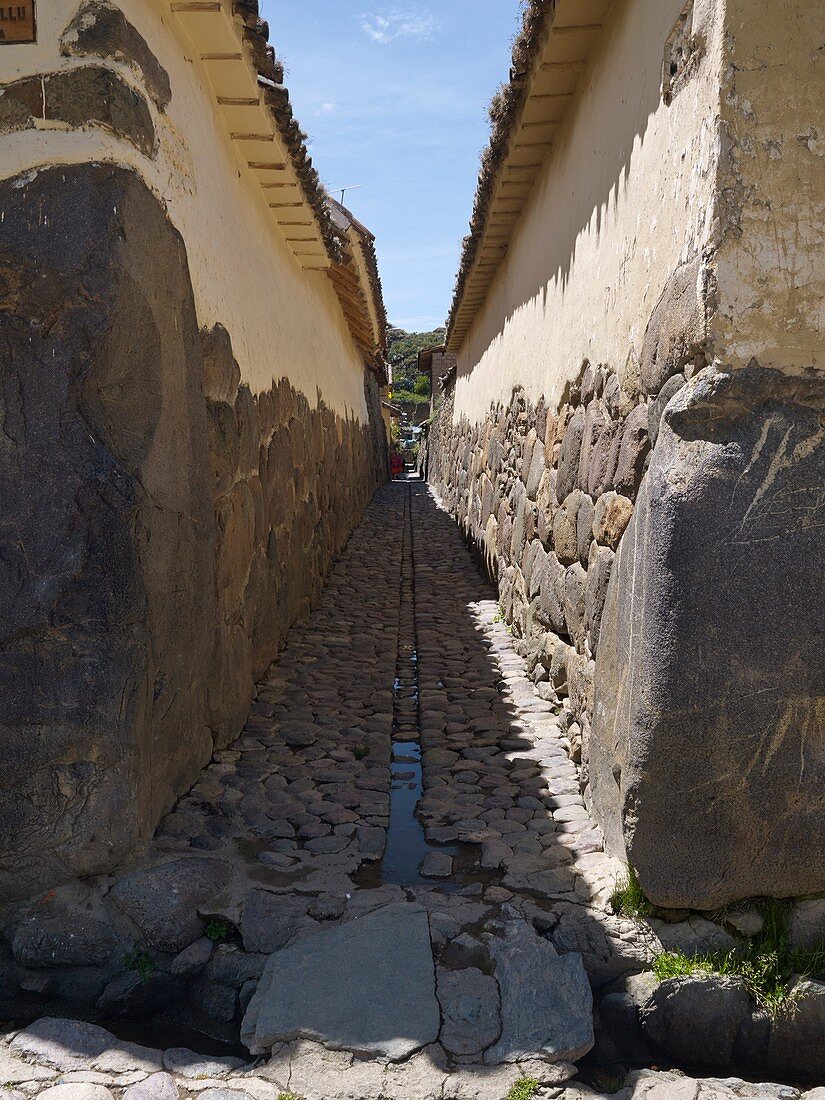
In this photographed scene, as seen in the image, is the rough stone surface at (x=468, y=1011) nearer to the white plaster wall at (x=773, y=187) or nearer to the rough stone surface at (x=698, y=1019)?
the rough stone surface at (x=698, y=1019)

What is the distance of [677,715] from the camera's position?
2369 mm

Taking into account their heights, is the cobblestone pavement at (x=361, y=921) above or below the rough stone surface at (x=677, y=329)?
below

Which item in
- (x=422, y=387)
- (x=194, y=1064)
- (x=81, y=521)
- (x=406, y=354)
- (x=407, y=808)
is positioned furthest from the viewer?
(x=406, y=354)

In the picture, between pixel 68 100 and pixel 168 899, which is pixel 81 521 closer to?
pixel 168 899

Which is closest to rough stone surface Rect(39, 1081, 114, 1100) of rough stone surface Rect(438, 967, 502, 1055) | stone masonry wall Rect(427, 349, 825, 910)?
rough stone surface Rect(438, 967, 502, 1055)

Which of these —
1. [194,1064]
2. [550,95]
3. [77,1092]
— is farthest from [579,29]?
[77,1092]

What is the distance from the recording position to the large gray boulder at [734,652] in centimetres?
231

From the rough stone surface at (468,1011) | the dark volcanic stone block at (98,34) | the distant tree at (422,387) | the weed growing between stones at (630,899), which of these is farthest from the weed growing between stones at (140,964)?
the distant tree at (422,387)

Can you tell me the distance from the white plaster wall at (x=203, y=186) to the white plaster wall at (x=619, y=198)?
165 centimetres

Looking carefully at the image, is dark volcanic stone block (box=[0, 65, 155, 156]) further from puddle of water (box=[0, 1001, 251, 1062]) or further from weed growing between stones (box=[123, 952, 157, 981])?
puddle of water (box=[0, 1001, 251, 1062])

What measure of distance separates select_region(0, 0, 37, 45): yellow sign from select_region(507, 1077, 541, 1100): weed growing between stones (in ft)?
10.3

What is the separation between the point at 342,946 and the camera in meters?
2.46

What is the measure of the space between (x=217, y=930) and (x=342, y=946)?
0.39 m

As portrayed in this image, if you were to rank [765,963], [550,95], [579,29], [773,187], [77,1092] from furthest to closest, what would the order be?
[550,95]
[579,29]
[765,963]
[773,187]
[77,1092]
